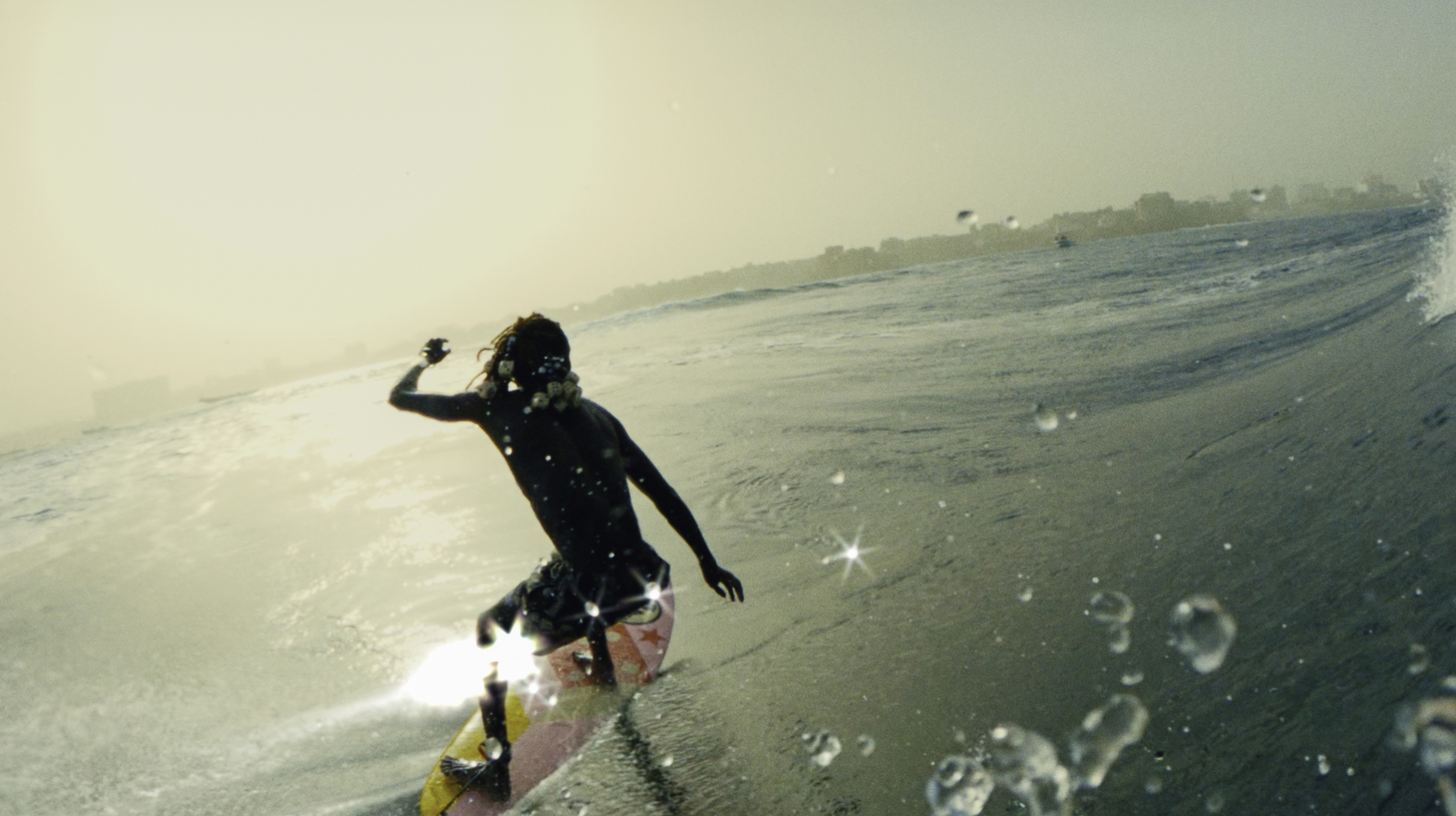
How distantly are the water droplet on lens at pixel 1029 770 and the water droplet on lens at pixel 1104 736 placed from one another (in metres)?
0.07

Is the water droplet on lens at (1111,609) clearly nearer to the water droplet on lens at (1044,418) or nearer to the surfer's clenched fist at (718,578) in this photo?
the surfer's clenched fist at (718,578)

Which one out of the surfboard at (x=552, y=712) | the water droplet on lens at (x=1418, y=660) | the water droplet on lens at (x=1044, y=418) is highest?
the water droplet on lens at (x=1418, y=660)

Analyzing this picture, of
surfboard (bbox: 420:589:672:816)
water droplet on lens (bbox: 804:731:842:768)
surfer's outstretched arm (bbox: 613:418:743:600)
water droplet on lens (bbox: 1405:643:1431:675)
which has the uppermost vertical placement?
surfer's outstretched arm (bbox: 613:418:743:600)

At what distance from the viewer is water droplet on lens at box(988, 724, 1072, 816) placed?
255 centimetres

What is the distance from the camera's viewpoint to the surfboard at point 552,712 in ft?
11.8

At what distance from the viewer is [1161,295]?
1809 centimetres

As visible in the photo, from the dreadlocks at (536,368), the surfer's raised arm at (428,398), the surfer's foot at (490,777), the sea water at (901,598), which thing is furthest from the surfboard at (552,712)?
the surfer's raised arm at (428,398)

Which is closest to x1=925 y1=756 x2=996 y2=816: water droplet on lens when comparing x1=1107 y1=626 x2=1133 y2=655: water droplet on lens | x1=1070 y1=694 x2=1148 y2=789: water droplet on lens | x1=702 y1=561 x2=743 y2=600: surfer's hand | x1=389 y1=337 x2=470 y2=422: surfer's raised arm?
x1=1070 y1=694 x2=1148 y2=789: water droplet on lens

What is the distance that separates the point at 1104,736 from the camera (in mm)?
2824

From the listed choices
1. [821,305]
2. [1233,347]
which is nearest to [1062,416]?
[1233,347]

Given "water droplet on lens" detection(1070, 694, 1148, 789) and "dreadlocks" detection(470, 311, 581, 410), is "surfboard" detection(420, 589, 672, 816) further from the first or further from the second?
"water droplet on lens" detection(1070, 694, 1148, 789)

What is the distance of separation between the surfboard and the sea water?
6.5 inches

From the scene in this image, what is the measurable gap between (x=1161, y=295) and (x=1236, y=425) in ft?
44.1

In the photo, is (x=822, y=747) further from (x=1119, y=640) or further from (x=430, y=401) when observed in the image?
(x=430, y=401)
